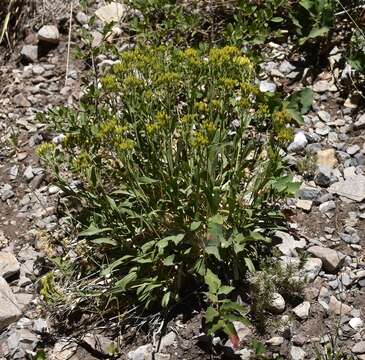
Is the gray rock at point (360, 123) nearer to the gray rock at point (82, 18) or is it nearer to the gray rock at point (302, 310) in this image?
the gray rock at point (302, 310)

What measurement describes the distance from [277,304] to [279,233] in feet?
1.57

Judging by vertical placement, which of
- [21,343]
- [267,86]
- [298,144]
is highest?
[267,86]

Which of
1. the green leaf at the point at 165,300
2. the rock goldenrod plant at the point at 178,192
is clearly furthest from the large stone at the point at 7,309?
the green leaf at the point at 165,300

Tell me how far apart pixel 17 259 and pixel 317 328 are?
1.81m

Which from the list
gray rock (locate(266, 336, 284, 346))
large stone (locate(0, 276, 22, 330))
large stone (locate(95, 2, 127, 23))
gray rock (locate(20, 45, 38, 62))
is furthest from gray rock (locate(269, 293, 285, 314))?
gray rock (locate(20, 45, 38, 62))

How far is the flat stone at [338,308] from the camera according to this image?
3201 millimetres

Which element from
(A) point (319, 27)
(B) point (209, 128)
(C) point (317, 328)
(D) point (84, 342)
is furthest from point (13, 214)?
(A) point (319, 27)

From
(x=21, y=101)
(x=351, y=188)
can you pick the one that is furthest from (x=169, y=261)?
(x=21, y=101)

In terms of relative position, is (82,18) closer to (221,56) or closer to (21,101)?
(21,101)

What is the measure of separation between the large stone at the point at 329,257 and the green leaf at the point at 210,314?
73 centimetres

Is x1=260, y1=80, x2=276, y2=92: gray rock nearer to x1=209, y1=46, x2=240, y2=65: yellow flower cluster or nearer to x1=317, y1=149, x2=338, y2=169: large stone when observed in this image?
x1=317, y1=149, x2=338, y2=169: large stone

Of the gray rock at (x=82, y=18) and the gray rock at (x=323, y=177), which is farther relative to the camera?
the gray rock at (x=82, y=18)

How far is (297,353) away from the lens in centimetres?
306

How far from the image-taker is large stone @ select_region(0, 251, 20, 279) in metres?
3.70
